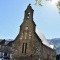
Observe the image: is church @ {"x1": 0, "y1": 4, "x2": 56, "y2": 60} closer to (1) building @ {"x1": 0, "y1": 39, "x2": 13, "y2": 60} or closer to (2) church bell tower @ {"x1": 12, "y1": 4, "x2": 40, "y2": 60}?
(2) church bell tower @ {"x1": 12, "y1": 4, "x2": 40, "y2": 60}

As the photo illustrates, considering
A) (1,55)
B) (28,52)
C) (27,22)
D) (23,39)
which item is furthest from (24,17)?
(1,55)

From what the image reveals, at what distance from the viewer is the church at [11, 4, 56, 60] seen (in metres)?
47.6

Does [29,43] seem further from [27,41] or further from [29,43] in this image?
[27,41]

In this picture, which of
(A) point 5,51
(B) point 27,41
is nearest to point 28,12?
(B) point 27,41

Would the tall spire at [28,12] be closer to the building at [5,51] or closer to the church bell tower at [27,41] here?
the church bell tower at [27,41]

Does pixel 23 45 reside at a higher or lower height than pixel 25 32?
lower

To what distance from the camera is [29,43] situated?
160 feet

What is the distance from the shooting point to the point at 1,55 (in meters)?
60.3

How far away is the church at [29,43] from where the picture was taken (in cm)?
4759

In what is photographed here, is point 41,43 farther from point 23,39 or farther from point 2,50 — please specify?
point 2,50

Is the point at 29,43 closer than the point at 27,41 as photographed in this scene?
Yes

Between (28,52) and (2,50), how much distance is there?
1595 centimetres

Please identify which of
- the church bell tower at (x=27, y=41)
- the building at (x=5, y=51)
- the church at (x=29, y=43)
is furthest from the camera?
the building at (x=5, y=51)

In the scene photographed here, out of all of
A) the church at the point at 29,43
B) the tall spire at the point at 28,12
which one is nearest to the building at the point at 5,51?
the church at the point at 29,43
